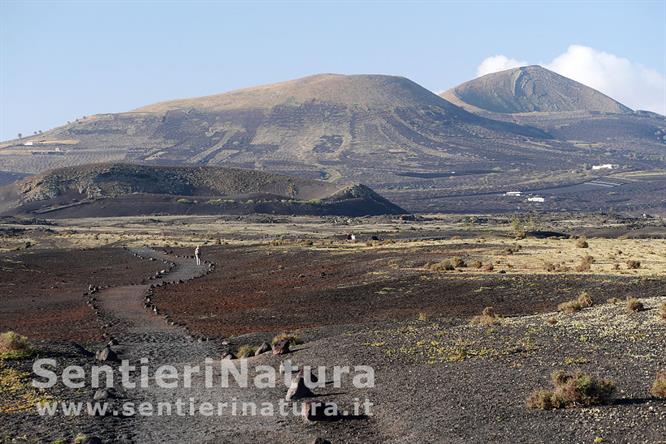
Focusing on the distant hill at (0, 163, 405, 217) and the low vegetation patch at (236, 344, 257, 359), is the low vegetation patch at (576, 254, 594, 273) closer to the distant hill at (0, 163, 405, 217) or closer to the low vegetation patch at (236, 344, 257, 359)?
the low vegetation patch at (236, 344, 257, 359)

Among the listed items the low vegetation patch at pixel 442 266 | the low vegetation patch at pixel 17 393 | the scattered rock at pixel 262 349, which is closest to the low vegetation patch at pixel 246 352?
the scattered rock at pixel 262 349

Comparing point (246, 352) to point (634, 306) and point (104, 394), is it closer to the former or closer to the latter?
point (104, 394)

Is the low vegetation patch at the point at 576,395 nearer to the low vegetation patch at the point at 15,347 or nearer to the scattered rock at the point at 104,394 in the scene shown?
the scattered rock at the point at 104,394

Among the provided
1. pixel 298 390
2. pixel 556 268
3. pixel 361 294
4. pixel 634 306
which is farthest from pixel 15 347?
pixel 556 268

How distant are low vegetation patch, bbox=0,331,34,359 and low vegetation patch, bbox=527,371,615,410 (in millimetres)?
14664

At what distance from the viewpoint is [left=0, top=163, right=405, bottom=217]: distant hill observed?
151250 mm

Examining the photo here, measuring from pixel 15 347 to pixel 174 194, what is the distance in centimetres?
14971

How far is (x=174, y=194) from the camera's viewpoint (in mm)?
173875

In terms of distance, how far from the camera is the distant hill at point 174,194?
151 metres

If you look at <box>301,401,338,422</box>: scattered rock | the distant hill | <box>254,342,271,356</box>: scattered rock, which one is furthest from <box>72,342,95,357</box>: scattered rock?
the distant hill

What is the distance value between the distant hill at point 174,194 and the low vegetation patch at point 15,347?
397 ft

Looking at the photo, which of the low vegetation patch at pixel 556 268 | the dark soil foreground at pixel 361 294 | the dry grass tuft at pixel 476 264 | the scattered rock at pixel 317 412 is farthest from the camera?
the dry grass tuft at pixel 476 264

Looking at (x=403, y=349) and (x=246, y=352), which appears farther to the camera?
(x=246, y=352)

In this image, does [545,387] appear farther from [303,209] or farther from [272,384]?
[303,209]
